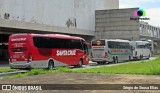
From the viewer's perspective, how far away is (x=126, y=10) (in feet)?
249

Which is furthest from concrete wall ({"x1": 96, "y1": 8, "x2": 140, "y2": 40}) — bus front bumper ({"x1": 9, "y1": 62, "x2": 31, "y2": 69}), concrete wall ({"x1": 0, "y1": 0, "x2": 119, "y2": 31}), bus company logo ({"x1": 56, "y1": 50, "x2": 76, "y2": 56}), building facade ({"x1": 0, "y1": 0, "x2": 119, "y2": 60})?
bus front bumper ({"x1": 9, "y1": 62, "x2": 31, "y2": 69})

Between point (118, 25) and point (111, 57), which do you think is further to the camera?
point (118, 25)

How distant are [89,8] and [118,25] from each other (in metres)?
7.72

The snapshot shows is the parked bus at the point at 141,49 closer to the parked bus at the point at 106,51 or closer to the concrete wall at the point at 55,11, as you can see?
the parked bus at the point at 106,51

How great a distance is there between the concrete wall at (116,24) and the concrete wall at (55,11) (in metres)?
1.87

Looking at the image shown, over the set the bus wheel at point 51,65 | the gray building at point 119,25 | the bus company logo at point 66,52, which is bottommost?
the bus wheel at point 51,65

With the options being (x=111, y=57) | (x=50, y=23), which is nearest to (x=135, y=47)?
(x=111, y=57)

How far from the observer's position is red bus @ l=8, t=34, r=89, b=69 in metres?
26.7

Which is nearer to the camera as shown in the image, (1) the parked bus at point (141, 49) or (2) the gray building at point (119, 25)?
(1) the parked bus at point (141, 49)

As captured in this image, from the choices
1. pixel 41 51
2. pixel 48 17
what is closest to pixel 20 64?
pixel 41 51

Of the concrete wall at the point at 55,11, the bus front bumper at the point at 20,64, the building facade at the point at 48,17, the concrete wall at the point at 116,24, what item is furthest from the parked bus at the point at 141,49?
the bus front bumper at the point at 20,64

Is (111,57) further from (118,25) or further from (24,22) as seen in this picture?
(118,25)

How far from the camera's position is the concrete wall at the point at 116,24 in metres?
75.0

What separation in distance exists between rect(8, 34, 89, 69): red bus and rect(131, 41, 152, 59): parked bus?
1961cm
